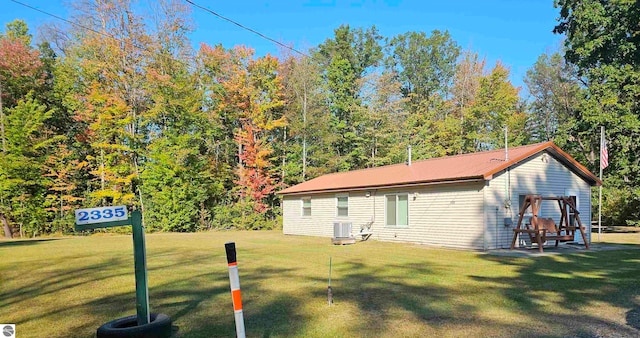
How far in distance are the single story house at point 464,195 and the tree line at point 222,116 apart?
11.4 m

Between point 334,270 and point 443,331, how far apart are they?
4.70m

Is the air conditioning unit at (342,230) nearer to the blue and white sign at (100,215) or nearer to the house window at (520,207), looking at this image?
the house window at (520,207)

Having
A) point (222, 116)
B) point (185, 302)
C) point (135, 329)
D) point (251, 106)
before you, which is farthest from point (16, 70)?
point (135, 329)

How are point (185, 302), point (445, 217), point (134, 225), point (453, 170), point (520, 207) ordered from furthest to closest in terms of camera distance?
1. point (453, 170)
2. point (445, 217)
3. point (520, 207)
4. point (185, 302)
5. point (134, 225)

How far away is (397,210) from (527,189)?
4.49 metres

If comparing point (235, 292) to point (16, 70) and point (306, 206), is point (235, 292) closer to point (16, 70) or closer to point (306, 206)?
point (306, 206)

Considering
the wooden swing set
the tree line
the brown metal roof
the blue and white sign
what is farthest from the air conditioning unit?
the tree line

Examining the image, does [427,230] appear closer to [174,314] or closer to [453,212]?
[453,212]

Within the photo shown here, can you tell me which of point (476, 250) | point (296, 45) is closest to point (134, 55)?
point (296, 45)

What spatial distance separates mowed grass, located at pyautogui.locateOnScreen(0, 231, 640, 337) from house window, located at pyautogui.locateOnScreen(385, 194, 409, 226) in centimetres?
499

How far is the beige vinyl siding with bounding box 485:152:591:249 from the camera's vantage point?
44.5ft

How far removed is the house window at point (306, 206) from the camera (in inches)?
868

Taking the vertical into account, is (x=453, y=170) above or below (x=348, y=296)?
above

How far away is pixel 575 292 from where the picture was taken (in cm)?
691
